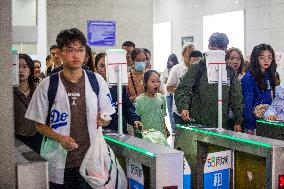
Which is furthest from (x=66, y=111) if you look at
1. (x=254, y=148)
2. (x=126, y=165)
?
(x=254, y=148)

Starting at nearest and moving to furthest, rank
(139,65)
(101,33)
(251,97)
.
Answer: (251,97)
(139,65)
(101,33)

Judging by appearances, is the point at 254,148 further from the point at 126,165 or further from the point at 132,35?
the point at 132,35

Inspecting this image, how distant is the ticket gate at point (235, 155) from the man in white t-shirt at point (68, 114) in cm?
123

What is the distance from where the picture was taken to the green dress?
201 inches

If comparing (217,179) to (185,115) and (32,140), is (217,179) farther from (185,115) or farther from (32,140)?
(32,140)

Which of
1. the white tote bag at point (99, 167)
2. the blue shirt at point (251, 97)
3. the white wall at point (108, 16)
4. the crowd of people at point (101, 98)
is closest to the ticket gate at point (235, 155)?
the crowd of people at point (101, 98)

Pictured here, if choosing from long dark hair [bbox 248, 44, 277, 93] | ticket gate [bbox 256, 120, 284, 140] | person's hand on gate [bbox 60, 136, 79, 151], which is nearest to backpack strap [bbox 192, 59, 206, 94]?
long dark hair [bbox 248, 44, 277, 93]

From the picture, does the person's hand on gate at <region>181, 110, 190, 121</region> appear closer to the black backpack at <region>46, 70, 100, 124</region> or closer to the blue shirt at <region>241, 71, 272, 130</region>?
the blue shirt at <region>241, 71, 272, 130</region>

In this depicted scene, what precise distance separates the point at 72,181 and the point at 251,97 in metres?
2.30

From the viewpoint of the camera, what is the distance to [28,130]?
11.7ft

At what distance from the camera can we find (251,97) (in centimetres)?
476

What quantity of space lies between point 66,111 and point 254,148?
1.45 metres

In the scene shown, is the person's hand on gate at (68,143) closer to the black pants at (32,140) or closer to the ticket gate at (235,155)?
the black pants at (32,140)

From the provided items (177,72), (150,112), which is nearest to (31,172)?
(150,112)
